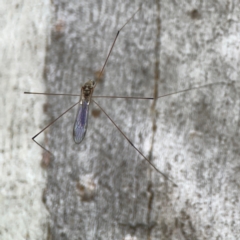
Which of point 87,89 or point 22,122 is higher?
point 87,89

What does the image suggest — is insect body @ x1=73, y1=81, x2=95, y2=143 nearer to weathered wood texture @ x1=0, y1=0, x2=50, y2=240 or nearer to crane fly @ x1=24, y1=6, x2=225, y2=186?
crane fly @ x1=24, y1=6, x2=225, y2=186

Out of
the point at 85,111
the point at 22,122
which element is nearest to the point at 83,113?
the point at 85,111

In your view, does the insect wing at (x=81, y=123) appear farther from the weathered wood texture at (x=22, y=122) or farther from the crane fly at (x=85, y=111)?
the weathered wood texture at (x=22, y=122)

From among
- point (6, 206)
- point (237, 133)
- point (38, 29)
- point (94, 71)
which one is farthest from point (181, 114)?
point (6, 206)

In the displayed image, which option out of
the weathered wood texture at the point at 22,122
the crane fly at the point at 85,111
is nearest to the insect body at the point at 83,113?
the crane fly at the point at 85,111

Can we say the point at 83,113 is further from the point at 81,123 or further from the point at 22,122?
the point at 22,122

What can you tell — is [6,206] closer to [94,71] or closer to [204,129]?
[94,71]

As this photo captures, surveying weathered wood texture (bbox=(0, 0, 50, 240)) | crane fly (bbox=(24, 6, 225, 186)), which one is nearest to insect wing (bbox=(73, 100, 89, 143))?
crane fly (bbox=(24, 6, 225, 186))
